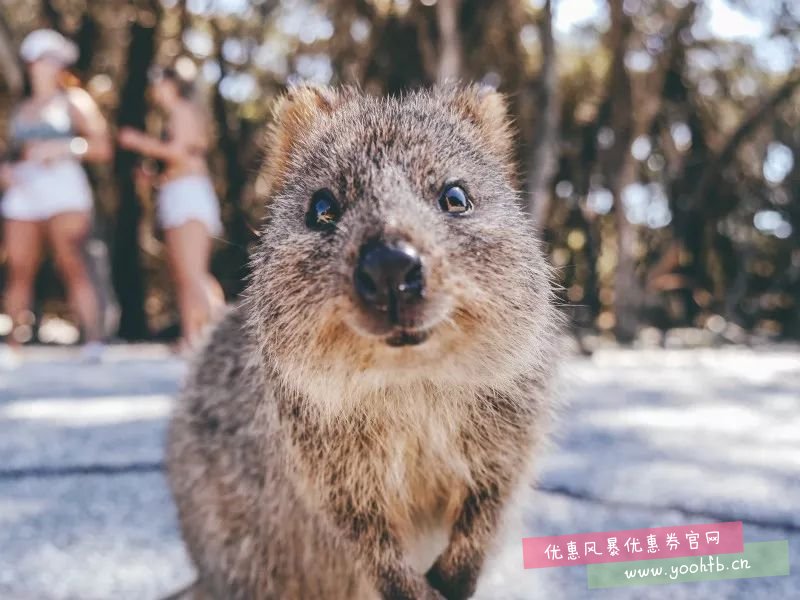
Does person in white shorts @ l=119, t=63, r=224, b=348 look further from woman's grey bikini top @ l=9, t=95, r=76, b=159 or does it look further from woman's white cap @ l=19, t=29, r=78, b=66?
woman's white cap @ l=19, t=29, r=78, b=66

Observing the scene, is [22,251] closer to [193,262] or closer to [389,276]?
[193,262]

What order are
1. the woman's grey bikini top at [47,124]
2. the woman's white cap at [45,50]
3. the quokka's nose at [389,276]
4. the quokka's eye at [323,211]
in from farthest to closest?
the woman's white cap at [45,50]
the woman's grey bikini top at [47,124]
the quokka's eye at [323,211]
the quokka's nose at [389,276]

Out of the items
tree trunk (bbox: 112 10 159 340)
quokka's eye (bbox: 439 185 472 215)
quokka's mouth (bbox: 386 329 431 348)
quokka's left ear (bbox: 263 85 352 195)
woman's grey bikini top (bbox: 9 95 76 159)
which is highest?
quokka's left ear (bbox: 263 85 352 195)

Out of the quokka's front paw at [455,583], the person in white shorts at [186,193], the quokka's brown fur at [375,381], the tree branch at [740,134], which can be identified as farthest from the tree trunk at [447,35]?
→ the quokka's front paw at [455,583]

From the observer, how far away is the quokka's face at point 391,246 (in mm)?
1230

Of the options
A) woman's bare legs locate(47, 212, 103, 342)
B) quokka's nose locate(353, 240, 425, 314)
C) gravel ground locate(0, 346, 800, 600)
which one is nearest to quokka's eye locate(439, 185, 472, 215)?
quokka's nose locate(353, 240, 425, 314)

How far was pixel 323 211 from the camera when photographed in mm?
1486

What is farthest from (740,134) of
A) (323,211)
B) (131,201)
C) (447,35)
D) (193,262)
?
(323,211)

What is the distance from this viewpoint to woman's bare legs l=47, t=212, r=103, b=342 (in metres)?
5.11

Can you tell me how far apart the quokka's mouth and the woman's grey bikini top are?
14.1ft

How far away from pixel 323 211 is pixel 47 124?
13.1 feet

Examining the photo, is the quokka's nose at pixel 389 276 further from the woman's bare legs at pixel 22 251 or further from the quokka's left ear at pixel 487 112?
the woman's bare legs at pixel 22 251

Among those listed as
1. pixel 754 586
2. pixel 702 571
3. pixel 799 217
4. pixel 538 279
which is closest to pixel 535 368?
pixel 538 279

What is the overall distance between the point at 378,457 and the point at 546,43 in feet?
19.1
